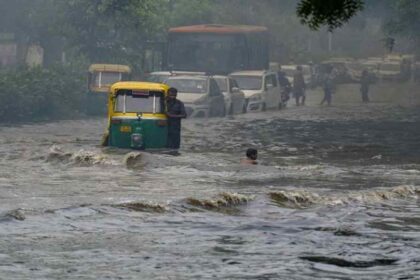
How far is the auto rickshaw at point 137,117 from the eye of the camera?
969 inches

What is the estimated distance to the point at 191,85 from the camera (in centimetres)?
3734

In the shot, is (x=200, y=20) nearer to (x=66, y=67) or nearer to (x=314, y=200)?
(x=66, y=67)

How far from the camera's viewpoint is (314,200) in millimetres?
19125

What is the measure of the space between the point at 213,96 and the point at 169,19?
16042mm

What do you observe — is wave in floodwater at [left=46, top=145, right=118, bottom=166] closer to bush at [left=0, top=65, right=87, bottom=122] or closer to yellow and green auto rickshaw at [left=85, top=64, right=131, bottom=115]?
bush at [left=0, top=65, right=87, bottom=122]

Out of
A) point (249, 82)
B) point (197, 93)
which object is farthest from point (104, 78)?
point (249, 82)

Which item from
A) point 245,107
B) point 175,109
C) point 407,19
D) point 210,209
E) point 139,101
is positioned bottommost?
point 245,107

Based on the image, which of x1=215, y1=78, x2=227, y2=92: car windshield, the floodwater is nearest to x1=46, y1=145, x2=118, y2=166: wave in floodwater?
the floodwater

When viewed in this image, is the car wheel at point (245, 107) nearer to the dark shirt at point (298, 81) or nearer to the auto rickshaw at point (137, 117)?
the dark shirt at point (298, 81)

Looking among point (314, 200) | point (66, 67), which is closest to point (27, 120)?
point (66, 67)

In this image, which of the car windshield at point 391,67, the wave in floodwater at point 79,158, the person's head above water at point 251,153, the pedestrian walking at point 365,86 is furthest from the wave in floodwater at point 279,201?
the car windshield at point 391,67

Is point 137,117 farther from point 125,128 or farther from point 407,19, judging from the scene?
point 407,19

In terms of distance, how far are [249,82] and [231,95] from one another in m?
2.73

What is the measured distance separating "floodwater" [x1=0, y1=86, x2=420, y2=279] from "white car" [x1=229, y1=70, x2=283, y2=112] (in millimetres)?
9952
